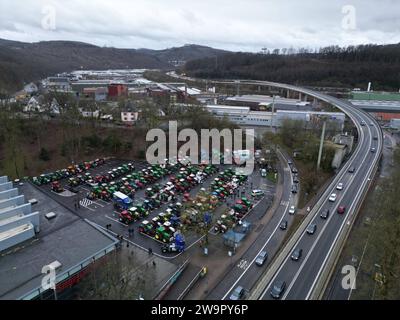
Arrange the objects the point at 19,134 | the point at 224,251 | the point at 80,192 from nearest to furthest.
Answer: the point at 224,251 → the point at 80,192 → the point at 19,134

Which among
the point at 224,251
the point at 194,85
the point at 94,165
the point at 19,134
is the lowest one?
the point at 224,251

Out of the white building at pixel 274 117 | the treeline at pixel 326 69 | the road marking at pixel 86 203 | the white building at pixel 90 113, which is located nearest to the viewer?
the road marking at pixel 86 203

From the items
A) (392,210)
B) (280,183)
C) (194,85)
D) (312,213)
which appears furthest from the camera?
(194,85)

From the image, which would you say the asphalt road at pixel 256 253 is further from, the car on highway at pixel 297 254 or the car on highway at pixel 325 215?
the car on highway at pixel 325 215

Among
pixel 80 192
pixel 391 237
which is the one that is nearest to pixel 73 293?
pixel 80 192

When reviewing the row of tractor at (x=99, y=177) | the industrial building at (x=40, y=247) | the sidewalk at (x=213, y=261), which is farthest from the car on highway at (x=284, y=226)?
the row of tractor at (x=99, y=177)

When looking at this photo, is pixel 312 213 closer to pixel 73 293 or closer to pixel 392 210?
pixel 392 210

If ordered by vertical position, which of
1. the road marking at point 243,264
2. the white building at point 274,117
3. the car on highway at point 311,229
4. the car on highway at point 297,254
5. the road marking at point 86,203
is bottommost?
the road marking at point 243,264
